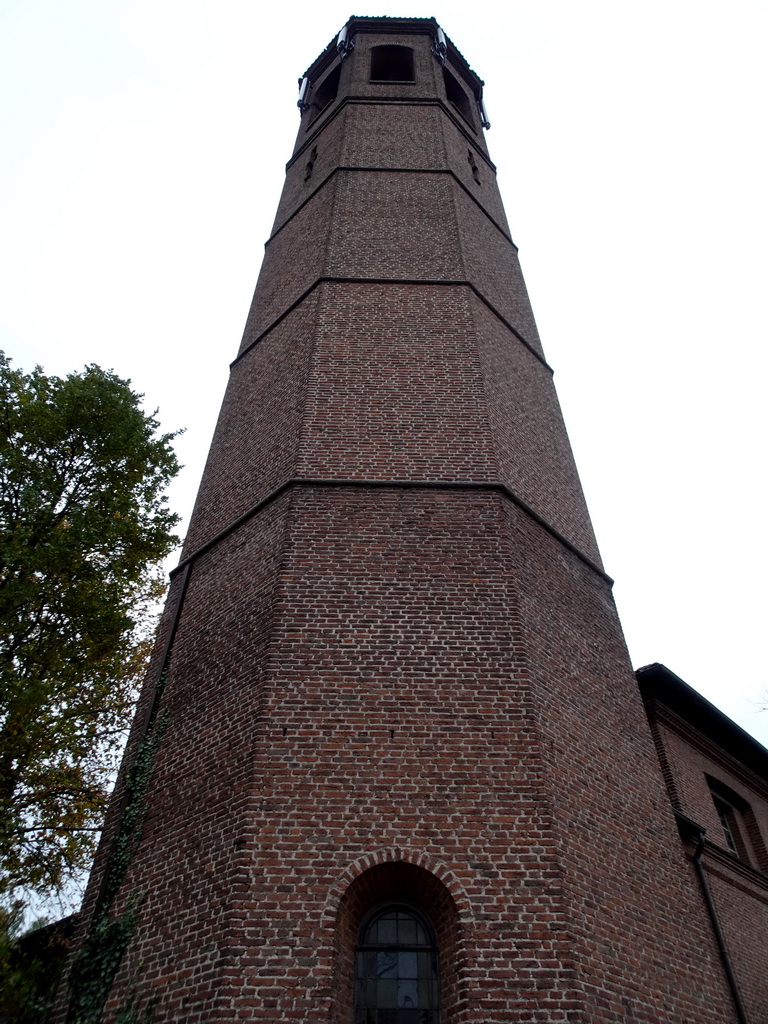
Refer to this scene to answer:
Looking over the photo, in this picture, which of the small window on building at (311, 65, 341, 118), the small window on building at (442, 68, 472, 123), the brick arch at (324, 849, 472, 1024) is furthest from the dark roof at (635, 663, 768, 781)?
the small window on building at (311, 65, 341, 118)

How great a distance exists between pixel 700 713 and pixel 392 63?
16310 mm

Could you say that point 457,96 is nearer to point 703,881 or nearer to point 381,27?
point 381,27

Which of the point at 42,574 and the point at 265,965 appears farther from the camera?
the point at 42,574

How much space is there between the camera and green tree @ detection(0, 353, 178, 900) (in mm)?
7809

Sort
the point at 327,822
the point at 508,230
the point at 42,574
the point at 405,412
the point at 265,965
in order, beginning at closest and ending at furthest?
the point at 265,965 < the point at 327,822 < the point at 42,574 < the point at 405,412 < the point at 508,230

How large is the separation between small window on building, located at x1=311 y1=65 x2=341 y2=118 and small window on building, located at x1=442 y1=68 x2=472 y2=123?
2668 millimetres

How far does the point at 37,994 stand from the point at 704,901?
6.91 metres

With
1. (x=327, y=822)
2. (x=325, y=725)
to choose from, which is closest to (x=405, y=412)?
(x=325, y=725)

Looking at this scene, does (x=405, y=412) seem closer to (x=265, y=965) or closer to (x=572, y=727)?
(x=572, y=727)

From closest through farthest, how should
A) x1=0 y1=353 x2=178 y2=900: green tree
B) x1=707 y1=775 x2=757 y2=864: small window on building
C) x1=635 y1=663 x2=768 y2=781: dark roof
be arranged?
1. x1=0 y1=353 x2=178 y2=900: green tree
2. x1=635 y1=663 x2=768 y2=781: dark roof
3. x1=707 y1=775 x2=757 y2=864: small window on building

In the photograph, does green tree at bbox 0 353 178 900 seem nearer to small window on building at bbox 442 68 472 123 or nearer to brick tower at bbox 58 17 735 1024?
brick tower at bbox 58 17 735 1024

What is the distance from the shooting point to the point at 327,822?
577 centimetres

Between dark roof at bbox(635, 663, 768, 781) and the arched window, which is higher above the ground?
dark roof at bbox(635, 663, 768, 781)

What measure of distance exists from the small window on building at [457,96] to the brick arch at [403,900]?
1776 cm
